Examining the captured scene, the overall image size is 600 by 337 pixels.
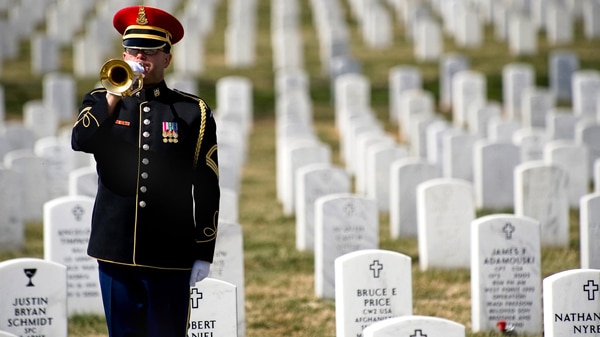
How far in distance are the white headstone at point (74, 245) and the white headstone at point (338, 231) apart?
70.4 inches

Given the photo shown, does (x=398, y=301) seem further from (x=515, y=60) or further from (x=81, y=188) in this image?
(x=515, y=60)

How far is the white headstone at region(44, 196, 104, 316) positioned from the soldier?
346 cm

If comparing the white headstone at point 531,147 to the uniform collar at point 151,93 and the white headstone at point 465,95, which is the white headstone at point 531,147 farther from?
the uniform collar at point 151,93

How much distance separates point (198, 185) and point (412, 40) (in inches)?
867

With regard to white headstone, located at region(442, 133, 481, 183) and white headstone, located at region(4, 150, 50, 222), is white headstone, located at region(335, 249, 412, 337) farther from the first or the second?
white headstone, located at region(442, 133, 481, 183)

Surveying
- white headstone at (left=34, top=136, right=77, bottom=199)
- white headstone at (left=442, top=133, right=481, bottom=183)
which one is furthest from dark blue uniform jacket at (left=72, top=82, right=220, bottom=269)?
white headstone at (left=442, top=133, right=481, bottom=183)

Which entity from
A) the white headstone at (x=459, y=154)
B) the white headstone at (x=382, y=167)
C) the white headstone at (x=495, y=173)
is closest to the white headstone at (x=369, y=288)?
the white headstone at (x=382, y=167)

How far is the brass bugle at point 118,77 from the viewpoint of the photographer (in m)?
4.71

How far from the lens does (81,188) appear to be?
1031cm

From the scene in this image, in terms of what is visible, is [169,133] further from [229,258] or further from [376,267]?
[229,258]

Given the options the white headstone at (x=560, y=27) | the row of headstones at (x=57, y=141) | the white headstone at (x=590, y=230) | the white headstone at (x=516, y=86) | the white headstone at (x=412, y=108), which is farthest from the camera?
the white headstone at (x=560, y=27)

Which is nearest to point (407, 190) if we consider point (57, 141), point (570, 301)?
point (57, 141)

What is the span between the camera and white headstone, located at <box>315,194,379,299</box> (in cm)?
912

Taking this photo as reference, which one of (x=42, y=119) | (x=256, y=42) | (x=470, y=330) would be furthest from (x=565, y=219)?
(x=256, y=42)
